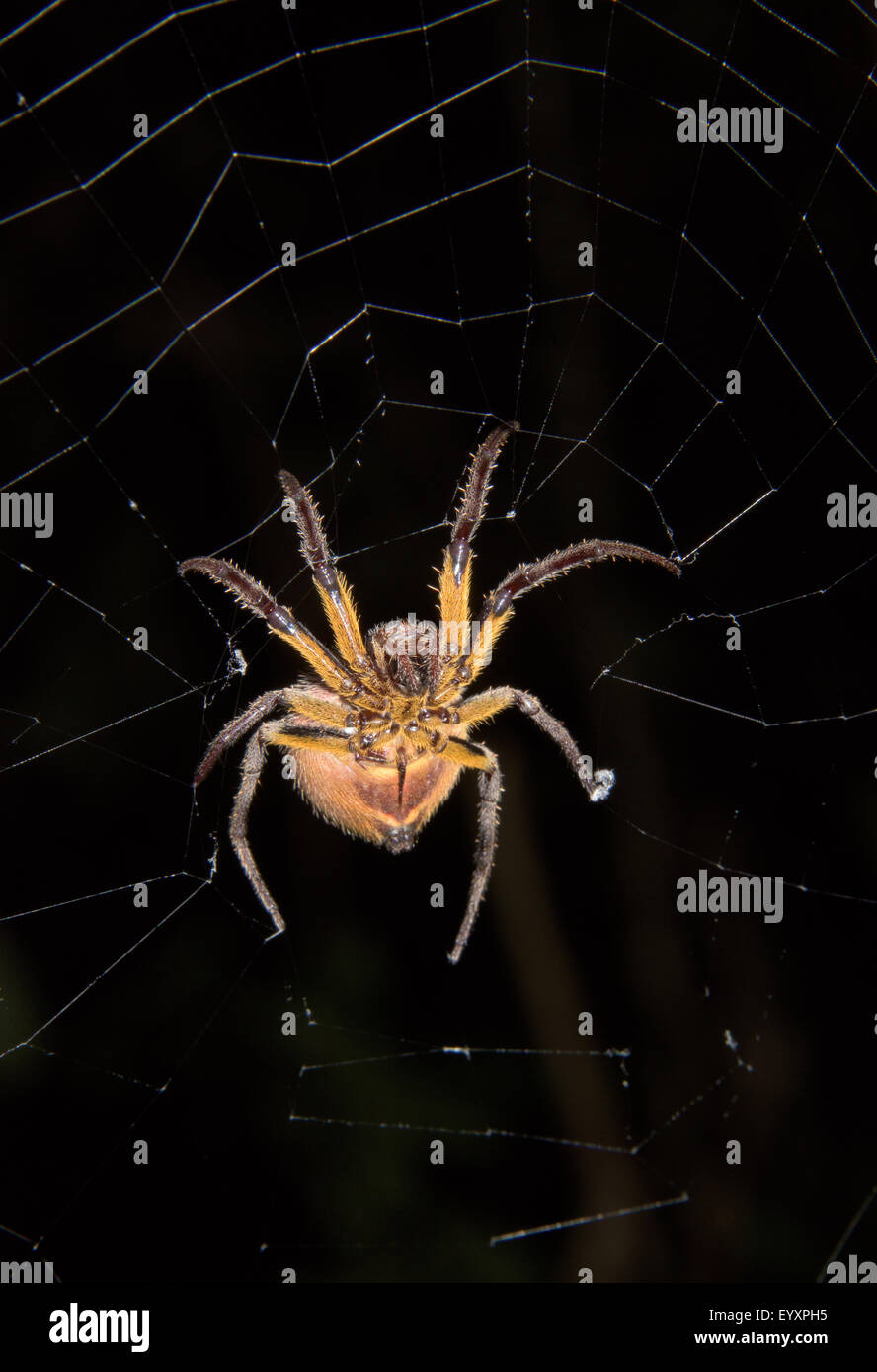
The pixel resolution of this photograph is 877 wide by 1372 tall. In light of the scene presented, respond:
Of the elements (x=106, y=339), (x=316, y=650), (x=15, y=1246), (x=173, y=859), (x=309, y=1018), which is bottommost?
(x=15, y=1246)

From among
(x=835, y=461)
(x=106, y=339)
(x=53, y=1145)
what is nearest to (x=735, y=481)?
(x=835, y=461)

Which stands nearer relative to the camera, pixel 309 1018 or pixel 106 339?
pixel 106 339

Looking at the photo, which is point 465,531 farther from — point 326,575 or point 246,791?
point 246,791

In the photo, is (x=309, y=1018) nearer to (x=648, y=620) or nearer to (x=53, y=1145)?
(x=53, y=1145)

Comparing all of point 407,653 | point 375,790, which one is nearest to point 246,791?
point 375,790
